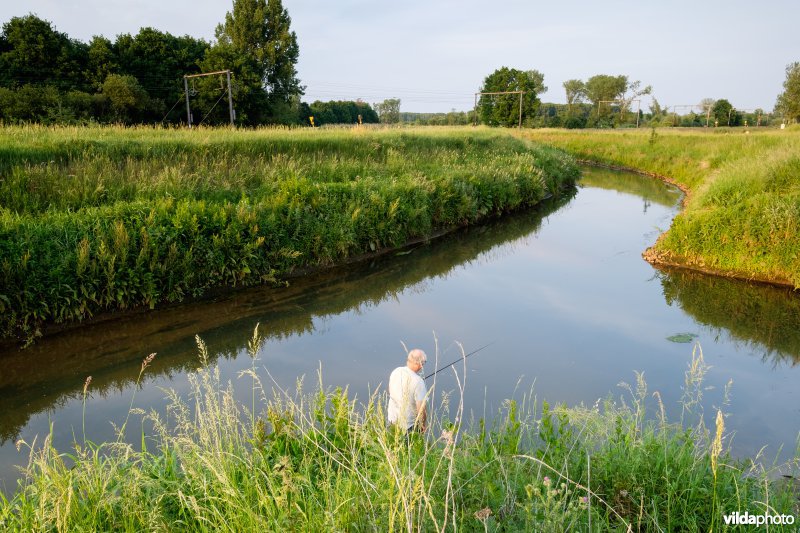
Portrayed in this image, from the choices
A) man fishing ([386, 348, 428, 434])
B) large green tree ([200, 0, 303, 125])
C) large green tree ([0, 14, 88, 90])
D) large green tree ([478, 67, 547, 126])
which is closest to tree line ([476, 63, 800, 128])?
large green tree ([478, 67, 547, 126])

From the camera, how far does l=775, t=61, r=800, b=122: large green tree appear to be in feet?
158

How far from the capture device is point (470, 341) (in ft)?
26.8

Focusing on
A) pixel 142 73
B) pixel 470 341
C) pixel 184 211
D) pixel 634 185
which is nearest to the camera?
pixel 470 341

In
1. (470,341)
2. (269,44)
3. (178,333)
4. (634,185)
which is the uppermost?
(269,44)

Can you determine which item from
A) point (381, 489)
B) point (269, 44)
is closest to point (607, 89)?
point (269, 44)

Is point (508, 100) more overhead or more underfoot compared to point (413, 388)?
more overhead

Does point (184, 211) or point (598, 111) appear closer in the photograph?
point (184, 211)

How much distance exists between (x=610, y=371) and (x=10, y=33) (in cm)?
3993

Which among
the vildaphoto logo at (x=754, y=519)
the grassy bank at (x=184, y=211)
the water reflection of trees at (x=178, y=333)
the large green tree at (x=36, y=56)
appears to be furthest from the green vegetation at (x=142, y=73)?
the vildaphoto logo at (x=754, y=519)

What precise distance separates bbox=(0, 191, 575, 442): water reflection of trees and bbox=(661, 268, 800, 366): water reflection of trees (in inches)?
194

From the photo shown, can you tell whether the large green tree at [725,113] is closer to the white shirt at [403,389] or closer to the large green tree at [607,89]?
the large green tree at [607,89]

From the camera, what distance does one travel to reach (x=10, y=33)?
107 ft

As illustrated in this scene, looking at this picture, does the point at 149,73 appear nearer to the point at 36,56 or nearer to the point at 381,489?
the point at 36,56

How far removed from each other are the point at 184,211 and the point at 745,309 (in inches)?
398
